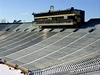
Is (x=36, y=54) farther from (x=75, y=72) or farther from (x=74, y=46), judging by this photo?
(x=75, y=72)

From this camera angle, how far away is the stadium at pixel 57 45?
26.3m

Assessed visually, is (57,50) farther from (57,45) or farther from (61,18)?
(61,18)

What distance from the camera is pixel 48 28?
Answer: 50406 mm

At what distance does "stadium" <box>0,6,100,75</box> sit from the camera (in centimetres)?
2625

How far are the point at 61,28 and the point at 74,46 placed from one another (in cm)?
1412

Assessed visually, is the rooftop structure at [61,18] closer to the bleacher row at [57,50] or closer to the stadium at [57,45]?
the stadium at [57,45]

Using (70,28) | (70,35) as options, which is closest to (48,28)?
(70,28)

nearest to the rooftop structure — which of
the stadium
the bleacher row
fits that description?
the stadium

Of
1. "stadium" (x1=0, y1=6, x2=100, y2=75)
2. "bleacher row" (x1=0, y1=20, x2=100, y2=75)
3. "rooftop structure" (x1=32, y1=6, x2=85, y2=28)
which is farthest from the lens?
"rooftop structure" (x1=32, y1=6, x2=85, y2=28)

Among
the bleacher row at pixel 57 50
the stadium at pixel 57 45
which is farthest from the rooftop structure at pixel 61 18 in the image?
the bleacher row at pixel 57 50

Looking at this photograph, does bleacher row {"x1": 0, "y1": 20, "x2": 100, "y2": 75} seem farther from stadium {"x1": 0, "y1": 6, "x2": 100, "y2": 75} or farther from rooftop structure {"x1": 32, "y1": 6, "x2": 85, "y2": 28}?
rooftop structure {"x1": 32, "y1": 6, "x2": 85, "y2": 28}

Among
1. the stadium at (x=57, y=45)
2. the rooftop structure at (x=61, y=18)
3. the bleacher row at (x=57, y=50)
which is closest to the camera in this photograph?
the stadium at (x=57, y=45)

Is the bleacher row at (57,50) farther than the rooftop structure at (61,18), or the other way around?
the rooftop structure at (61,18)

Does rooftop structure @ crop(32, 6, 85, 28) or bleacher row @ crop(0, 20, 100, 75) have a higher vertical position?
rooftop structure @ crop(32, 6, 85, 28)
